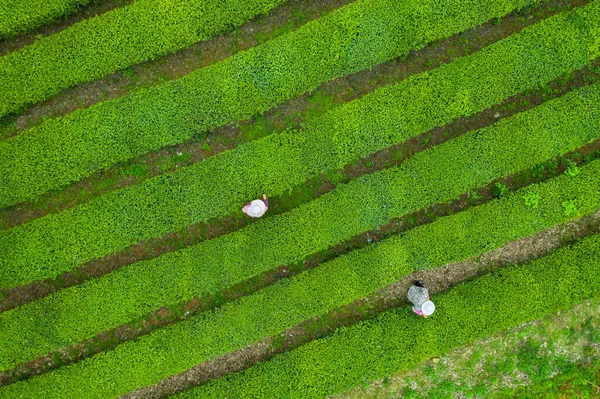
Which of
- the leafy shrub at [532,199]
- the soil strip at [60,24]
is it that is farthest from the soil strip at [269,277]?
the soil strip at [60,24]

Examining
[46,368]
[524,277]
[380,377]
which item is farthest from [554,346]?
Result: [46,368]

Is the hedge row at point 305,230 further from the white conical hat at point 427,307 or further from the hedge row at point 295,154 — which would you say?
the white conical hat at point 427,307

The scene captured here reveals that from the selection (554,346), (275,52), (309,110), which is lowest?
(554,346)

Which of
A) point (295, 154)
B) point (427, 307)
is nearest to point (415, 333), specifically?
point (427, 307)

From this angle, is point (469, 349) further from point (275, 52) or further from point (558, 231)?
point (275, 52)

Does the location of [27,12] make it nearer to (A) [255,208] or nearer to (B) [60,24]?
(B) [60,24]
